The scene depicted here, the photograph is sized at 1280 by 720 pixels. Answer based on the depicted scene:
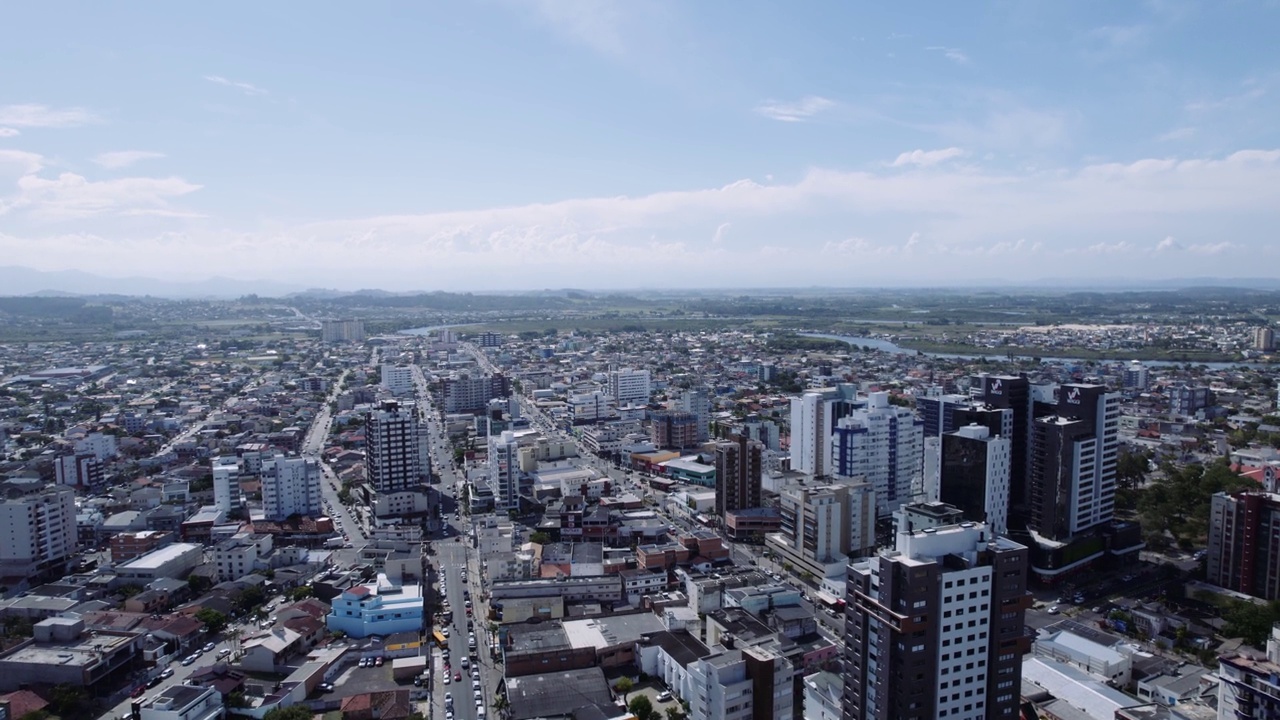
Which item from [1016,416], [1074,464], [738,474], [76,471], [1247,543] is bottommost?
[76,471]

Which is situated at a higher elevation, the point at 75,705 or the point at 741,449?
the point at 741,449

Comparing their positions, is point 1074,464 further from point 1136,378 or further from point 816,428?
point 1136,378

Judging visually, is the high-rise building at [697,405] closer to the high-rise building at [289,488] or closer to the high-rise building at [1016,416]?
the high-rise building at [1016,416]

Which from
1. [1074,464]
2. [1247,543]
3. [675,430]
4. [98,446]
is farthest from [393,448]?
[1247,543]

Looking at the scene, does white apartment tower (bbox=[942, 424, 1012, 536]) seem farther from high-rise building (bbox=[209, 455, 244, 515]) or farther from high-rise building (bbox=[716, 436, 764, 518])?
high-rise building (bbox=[209, 455, 244, 515])

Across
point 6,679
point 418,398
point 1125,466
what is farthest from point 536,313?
point 6,679

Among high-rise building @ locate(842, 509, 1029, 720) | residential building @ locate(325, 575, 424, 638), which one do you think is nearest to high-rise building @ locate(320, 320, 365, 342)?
residential building @ locate(325, 575, 424, 638)

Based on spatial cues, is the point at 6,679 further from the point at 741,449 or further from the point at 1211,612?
the point at 1211,612
